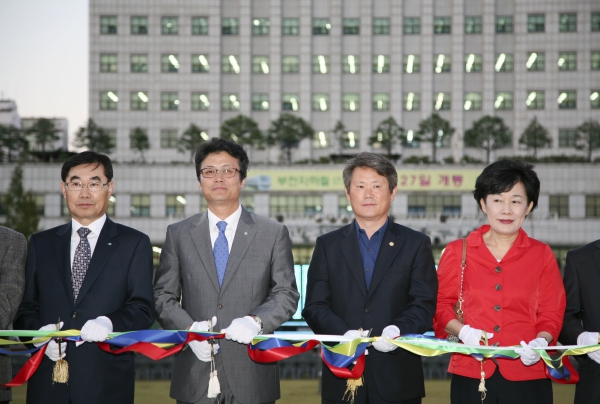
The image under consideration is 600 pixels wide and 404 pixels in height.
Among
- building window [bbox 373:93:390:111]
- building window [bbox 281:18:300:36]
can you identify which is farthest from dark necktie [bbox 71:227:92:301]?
building window [bbox 281:18:300:36]

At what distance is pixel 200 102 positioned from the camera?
60.8 m

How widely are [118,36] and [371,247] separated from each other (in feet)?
196

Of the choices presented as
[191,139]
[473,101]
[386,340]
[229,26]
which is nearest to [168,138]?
[191,139]

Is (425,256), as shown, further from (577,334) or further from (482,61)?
(482,61)

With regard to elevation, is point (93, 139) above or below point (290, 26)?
below

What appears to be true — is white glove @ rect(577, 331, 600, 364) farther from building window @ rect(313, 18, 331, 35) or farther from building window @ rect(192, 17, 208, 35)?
building window @ rect(192, 17, 208, 35)

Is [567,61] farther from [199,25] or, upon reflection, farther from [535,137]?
[199,25]

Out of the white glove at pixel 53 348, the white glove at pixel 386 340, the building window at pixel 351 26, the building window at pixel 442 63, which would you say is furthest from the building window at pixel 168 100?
the white glove at pixel 386 340

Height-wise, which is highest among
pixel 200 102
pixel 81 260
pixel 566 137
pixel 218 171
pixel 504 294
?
pixel 200 102

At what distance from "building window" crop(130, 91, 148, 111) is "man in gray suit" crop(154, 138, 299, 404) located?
5793cm

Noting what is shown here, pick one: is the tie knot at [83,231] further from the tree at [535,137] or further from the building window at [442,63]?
the building window at [442,63]

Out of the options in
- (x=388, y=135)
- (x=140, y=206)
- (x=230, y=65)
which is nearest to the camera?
(x=388, y=135)

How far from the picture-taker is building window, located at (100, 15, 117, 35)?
6031 centimetres

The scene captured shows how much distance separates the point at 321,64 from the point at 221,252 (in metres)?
58.0
